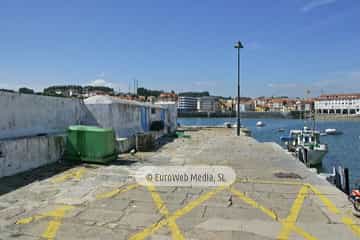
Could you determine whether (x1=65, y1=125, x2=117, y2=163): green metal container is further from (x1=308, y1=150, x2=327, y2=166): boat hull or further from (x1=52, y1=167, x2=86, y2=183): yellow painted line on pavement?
(x1=308, y1=150, x2=327, y2=166): boat hull

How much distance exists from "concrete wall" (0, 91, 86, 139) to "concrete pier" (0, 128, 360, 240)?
2293 millimetres

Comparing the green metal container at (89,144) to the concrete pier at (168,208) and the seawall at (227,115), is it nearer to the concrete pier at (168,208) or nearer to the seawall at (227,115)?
the concrete pier at (168,208)

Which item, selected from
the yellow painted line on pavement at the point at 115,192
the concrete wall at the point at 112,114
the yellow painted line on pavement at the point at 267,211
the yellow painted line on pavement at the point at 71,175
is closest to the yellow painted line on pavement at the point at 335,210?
the yellow painted line on pavement at the point at 267,211

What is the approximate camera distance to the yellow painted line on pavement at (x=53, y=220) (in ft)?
15.3

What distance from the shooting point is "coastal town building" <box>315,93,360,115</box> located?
157913 mm

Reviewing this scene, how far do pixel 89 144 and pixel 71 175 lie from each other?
6.19 feet

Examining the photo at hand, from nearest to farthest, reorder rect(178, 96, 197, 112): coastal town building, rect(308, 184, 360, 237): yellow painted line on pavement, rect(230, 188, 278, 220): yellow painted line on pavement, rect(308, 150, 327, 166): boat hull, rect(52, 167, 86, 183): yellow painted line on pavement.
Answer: rect(308, 184, 360, 237): yellow painted line on pavement
rect(230, 188, 278, 220): yellow painted line on pavement
rect(52, 167, 86, 183): yellow painted line on pavement
rect(308, 150, 327, 166): boat hull
rect(178, 96, 197, 112): coastal town building

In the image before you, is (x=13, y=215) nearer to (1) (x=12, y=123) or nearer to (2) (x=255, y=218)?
(2) (x=255, y=218)

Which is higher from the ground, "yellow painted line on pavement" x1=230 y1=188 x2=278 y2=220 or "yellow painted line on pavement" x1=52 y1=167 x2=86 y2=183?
"yellow painted line on pavement" x1=52 y1=167 x2=86 y2=183

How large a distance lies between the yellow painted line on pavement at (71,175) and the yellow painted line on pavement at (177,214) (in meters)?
3.91

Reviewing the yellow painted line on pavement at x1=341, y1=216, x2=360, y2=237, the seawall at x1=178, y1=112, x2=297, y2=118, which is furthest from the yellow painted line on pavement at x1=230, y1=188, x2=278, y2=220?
the seawall at x1=178, y1=112, x2=297, y2=118

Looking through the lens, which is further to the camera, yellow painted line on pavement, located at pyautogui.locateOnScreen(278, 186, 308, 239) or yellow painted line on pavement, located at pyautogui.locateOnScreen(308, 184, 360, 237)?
yellow painted line on pavement, located at pyautogui.locateOnScreen(308, 184, 360, 237)

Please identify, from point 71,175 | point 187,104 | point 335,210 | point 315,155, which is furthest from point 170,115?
point 187,104

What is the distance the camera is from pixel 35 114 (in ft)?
37.7
